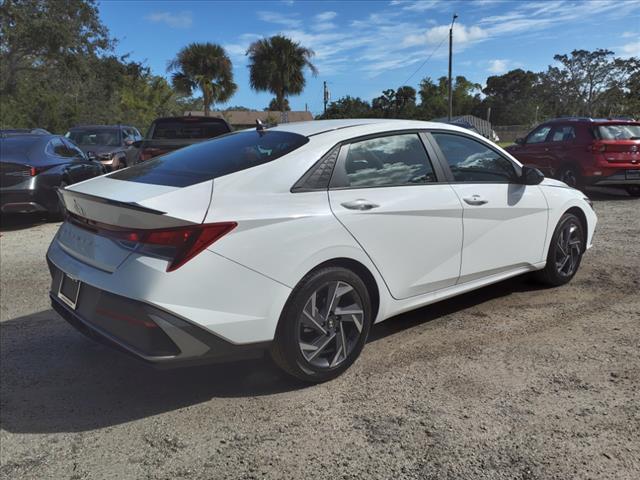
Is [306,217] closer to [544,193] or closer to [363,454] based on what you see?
[363,454]

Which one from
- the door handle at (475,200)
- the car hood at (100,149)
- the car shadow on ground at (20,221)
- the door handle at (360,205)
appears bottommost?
the car shadow on ground at (20,221)

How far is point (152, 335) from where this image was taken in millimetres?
2785

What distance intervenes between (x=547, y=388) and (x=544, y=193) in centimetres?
210

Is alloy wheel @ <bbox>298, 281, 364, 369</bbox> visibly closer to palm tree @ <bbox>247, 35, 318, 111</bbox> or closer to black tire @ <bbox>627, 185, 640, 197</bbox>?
black tire @ <bbox>627, 185, 640, 197</bbox>

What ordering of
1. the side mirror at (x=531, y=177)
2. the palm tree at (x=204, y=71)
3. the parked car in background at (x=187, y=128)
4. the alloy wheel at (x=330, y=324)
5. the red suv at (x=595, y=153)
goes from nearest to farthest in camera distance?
the alloy wheel at (x=330, y=324), the side mirror at (x=531, y=177), the red suv at (x=595, y=153), the parked car in background at (x=187, y=128), the palm tree at (x=204, y=71)

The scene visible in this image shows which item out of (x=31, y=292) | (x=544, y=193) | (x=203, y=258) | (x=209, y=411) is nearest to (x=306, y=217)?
(x=203, y=258)

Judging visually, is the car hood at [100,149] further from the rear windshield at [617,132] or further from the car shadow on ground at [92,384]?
the rear windshield at [617,132]

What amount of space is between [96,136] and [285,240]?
14.6 m

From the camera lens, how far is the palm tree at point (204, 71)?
4334 centimetres

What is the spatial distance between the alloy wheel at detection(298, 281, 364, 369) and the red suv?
912 cm

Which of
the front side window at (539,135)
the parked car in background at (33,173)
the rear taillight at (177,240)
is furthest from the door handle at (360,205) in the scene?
the front side window at (539,135)

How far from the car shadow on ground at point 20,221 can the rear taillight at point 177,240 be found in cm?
741

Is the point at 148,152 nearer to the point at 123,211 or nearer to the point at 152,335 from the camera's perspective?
the point at 123,211

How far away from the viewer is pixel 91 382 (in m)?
3.53
